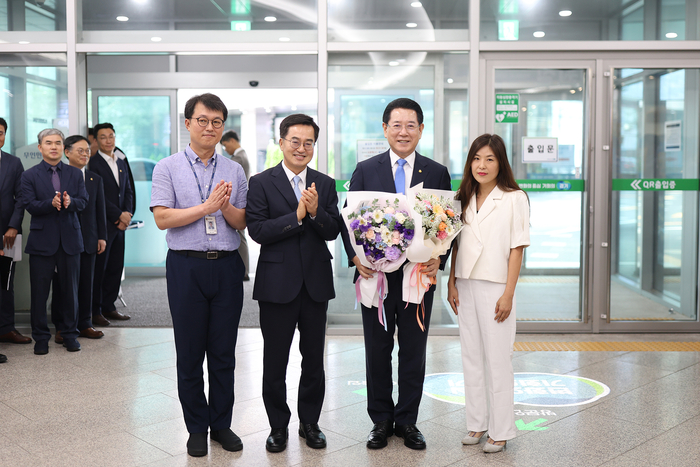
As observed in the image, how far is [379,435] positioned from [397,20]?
3.92m

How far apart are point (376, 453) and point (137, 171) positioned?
7.17 meters

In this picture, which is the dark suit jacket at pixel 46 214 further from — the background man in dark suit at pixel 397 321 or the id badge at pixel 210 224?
the background man in dark suit at pixel 397 321

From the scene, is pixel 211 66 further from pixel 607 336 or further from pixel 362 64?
pixel 607 336

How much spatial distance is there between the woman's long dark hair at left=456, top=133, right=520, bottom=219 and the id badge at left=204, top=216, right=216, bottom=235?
4.10 feet

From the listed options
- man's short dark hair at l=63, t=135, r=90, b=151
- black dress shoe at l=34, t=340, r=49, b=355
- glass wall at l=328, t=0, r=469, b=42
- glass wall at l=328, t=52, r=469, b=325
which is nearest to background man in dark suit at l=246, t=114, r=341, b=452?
glass wall at l=328, t=52, r=469, b=325

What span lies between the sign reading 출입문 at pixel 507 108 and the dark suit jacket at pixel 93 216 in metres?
3.64

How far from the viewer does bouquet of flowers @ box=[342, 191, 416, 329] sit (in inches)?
119

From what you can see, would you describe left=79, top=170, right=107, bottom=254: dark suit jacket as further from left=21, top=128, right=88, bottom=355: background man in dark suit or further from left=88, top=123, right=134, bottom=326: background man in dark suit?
left=88, top=123, right=134, bottom=326: background man in dark suit

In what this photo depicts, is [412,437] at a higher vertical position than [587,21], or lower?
lower

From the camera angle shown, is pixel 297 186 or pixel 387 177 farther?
pixel 387 177

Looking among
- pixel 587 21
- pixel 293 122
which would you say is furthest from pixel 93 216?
pixel 587 21

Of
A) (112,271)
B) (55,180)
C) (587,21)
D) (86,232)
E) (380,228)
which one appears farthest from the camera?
(112,271)

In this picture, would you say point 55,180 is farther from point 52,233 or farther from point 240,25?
point 240,25

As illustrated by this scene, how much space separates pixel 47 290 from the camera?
5.33 m
